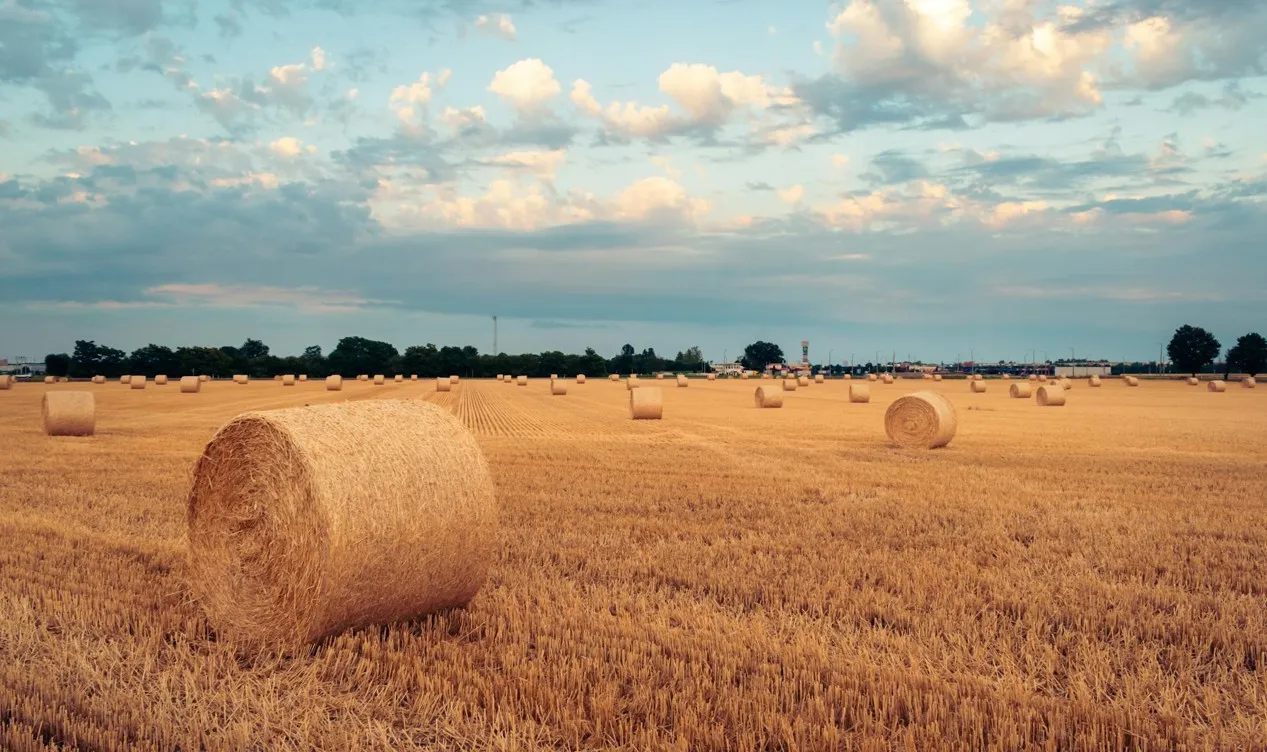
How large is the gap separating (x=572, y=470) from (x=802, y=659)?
31.0ft

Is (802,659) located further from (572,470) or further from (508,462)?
(508,462)

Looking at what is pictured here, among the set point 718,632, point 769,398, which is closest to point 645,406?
point 769,398

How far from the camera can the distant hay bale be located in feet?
21.1

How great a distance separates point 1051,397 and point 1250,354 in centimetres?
10507

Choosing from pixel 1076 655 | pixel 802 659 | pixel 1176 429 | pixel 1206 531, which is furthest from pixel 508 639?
pixel 1176 429

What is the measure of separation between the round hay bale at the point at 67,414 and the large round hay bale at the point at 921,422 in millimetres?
17974

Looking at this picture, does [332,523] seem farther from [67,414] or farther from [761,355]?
Result: [761,355]

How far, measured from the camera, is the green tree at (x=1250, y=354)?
124 metres

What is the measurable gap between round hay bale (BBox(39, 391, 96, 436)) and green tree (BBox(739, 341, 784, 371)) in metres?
148

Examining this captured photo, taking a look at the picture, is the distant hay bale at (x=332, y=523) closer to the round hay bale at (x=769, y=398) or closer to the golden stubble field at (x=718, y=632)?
the golden stubble field at (x=718, y=632)

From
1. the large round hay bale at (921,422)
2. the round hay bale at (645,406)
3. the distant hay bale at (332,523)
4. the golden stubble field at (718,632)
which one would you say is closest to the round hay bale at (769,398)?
the round hay bale at (645,406)

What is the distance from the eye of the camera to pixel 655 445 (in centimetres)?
2009

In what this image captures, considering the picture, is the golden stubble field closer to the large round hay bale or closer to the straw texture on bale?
the large round hay bale

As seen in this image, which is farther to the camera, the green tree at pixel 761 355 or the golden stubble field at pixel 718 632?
the green tree at pixel 761 355
